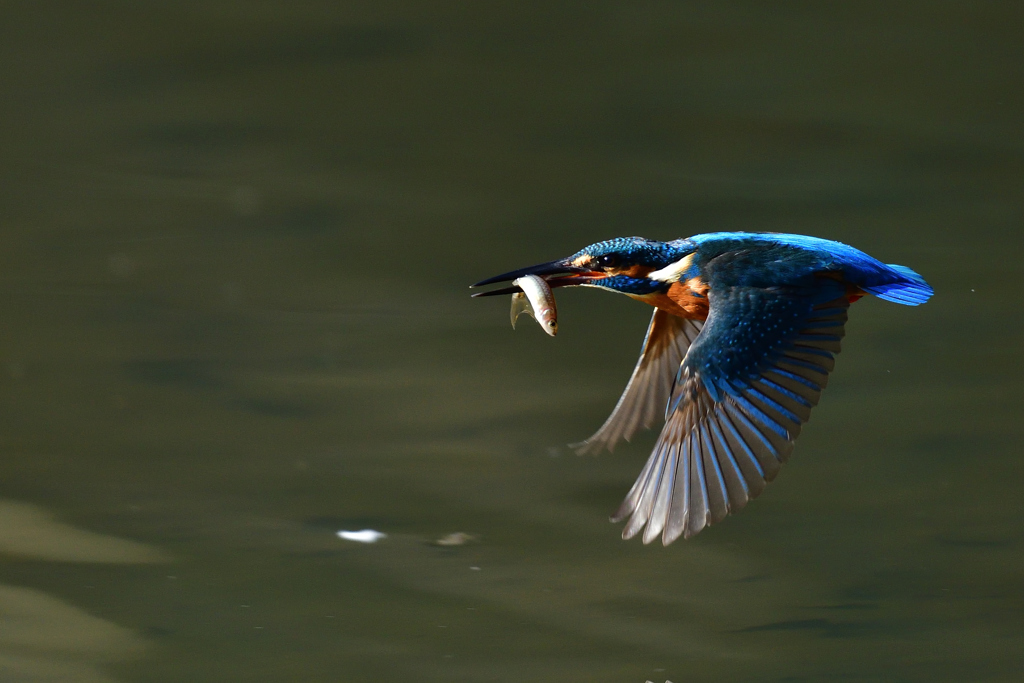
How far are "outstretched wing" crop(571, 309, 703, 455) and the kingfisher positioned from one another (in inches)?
6.1

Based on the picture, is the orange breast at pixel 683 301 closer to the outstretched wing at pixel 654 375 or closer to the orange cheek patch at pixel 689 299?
the orange cheek patch at pixel 689 299

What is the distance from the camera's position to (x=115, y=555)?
11.3 ft

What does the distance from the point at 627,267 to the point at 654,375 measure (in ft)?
1.38

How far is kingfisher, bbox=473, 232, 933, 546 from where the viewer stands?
2.59m

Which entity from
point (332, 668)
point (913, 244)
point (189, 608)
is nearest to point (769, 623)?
point (332, 668)

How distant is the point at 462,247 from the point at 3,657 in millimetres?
2217

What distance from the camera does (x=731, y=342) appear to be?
2768 millimetres

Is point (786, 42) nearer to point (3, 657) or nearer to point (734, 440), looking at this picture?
point (734, 440)

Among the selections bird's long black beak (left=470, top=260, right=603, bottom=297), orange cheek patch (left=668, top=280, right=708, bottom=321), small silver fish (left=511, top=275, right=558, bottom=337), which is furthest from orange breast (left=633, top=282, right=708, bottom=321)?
small silver fish (left=511, top=275, right=558, bottom=337)

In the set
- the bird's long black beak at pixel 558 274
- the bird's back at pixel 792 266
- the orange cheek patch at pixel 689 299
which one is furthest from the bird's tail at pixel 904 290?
the bird's long black beak at pixel 558 274

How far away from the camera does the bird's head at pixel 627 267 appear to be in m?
3.01

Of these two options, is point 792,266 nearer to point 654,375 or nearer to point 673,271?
point 673,271

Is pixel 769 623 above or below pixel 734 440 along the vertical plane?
below

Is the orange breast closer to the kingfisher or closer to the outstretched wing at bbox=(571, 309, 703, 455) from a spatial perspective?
the kingfisher
